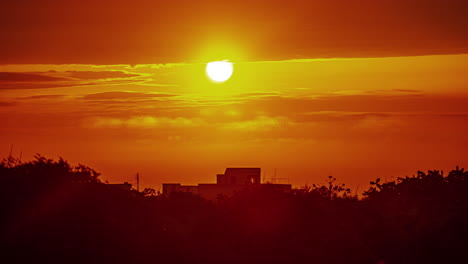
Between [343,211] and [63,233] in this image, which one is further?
[343,211]

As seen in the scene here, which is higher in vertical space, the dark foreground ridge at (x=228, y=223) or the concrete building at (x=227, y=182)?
the concrete building at (x=227, y=182)

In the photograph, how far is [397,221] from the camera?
140 ft

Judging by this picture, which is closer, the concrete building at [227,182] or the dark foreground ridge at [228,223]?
the dark foreground ridge at [228,223]

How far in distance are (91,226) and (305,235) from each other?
9.90m

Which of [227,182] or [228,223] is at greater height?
[227,182]

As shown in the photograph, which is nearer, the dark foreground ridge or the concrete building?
the dark foreground ridge

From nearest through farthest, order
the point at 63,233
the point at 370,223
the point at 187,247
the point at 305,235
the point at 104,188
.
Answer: the point at 63,233, the point at 104,188, the point at 187,247, the point at 305,235, the point at 370,223

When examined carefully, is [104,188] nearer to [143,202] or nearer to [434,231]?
[143,202]

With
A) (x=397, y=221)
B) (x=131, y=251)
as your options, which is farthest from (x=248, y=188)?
(x=131, y=251)

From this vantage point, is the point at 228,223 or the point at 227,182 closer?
the point at 228,223

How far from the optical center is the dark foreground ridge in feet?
99.9

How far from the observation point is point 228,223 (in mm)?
38500

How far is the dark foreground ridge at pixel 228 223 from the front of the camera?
30.5 metres

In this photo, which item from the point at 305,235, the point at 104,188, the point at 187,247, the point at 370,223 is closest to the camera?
the point at 104,188
